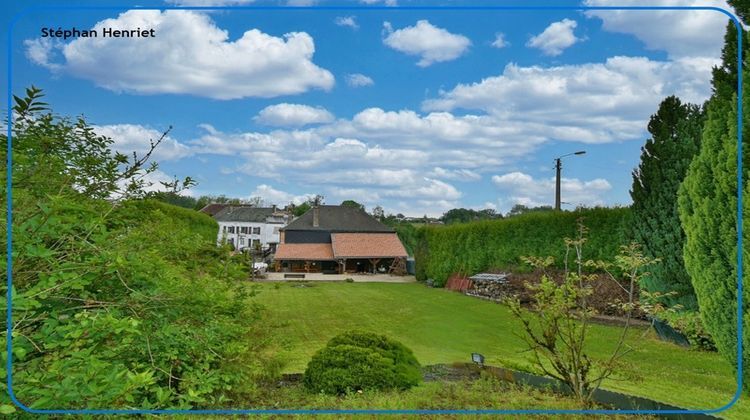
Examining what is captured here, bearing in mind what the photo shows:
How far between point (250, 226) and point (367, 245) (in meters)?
0.82

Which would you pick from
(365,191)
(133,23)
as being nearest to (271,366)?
(365,191)

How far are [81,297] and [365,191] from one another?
1771 mm

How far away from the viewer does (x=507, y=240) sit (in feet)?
9.62

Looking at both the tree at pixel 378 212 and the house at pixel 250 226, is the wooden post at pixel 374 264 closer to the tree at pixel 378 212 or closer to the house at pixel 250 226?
the tree at pixel 378 212

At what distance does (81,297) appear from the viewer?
2.78 meters

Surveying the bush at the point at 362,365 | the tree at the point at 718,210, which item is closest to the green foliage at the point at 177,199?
the bush at the point at 362,365

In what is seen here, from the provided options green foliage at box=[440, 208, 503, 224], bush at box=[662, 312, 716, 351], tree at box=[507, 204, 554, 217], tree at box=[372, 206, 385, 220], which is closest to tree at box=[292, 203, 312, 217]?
tree at box=[372, 206, 385, 220]

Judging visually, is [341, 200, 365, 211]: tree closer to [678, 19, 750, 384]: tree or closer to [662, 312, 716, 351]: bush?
[678, 19, 750, 384]: tree

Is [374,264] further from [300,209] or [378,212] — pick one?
[300,209]

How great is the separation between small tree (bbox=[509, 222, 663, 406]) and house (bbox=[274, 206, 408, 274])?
884 millimetres

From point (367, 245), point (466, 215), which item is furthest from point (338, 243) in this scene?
point (466, 215)

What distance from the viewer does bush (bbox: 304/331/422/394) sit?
336 centimetres

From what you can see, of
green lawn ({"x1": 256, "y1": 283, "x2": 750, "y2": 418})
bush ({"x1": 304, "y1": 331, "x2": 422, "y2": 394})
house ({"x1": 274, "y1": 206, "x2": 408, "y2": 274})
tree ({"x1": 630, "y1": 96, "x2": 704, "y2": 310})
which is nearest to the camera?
tree ({"x1": 630, "y1": 96, "x2": 704, "y2": 310})

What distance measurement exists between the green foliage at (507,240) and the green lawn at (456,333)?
0.22m
